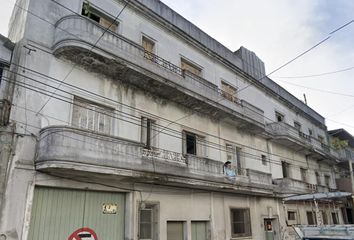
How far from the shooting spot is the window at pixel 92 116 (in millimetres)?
8688

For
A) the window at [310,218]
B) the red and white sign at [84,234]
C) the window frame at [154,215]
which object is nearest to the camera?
the red and white sign at [84,234]

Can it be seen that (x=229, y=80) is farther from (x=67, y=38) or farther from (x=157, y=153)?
(x=67, y=38)

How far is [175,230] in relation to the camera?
34.3ft

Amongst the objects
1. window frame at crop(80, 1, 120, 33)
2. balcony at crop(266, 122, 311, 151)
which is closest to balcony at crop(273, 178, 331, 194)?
balcony at crop(266, 122, 311, 151)

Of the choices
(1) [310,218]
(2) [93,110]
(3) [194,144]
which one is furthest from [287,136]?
(2) [93,110]

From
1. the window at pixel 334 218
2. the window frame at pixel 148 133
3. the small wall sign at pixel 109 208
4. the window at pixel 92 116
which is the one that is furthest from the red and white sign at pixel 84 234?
the window at pixel 334 218

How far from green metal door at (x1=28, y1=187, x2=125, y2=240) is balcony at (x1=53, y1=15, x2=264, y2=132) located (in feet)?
13.5

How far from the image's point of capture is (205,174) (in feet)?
36.0

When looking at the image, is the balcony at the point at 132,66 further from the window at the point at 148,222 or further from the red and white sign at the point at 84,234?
the red and white sign at the point at 84,234

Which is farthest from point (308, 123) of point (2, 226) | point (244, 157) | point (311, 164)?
point (2, 226)

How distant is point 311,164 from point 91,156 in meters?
18.8

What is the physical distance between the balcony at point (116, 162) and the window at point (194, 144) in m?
1.01

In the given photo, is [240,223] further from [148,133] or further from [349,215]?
[349,215]

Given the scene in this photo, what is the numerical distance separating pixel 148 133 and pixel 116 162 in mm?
2624
